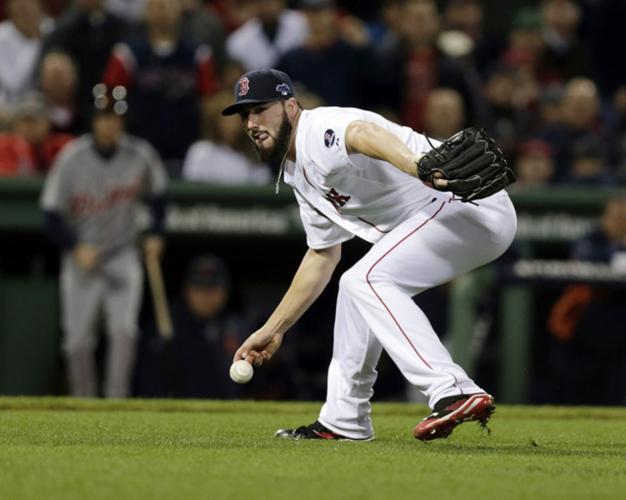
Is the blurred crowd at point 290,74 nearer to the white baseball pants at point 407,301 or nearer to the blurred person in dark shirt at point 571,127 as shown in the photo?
the blurred person in dark shirt at point 571,127

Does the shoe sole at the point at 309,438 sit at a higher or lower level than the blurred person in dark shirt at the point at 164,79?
lower

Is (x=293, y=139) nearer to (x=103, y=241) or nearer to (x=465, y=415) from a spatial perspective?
(x=465, y=415)

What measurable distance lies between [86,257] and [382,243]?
17.5 ft

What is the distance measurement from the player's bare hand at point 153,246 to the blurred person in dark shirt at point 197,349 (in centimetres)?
32

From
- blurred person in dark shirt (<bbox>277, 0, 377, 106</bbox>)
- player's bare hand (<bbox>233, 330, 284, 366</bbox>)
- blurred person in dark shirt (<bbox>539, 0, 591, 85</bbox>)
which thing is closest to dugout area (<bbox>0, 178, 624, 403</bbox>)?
blurred person in dark shirt (<bbox>277, 0, 377, 106</bbox>)

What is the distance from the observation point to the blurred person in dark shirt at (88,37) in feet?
42.0

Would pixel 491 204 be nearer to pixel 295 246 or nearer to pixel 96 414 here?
pixel 96 414

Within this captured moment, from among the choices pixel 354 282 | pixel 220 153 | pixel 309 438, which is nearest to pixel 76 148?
pixel 220 153

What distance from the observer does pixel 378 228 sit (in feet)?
22.1

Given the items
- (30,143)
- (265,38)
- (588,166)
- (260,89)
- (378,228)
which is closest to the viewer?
(260,89)

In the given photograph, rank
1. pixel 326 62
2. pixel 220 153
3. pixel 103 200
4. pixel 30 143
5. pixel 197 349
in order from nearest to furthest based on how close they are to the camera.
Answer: pixel 197 349 → pixel 103 200 → pixel 30 143 → pixel 220 153 → pixel 326 62

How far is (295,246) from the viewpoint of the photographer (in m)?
12.5

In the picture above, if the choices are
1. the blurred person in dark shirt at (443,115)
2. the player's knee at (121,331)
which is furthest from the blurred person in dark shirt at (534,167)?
the player's knee at (121,331)

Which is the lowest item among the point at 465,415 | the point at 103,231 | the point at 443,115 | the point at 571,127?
the point at 465,415
